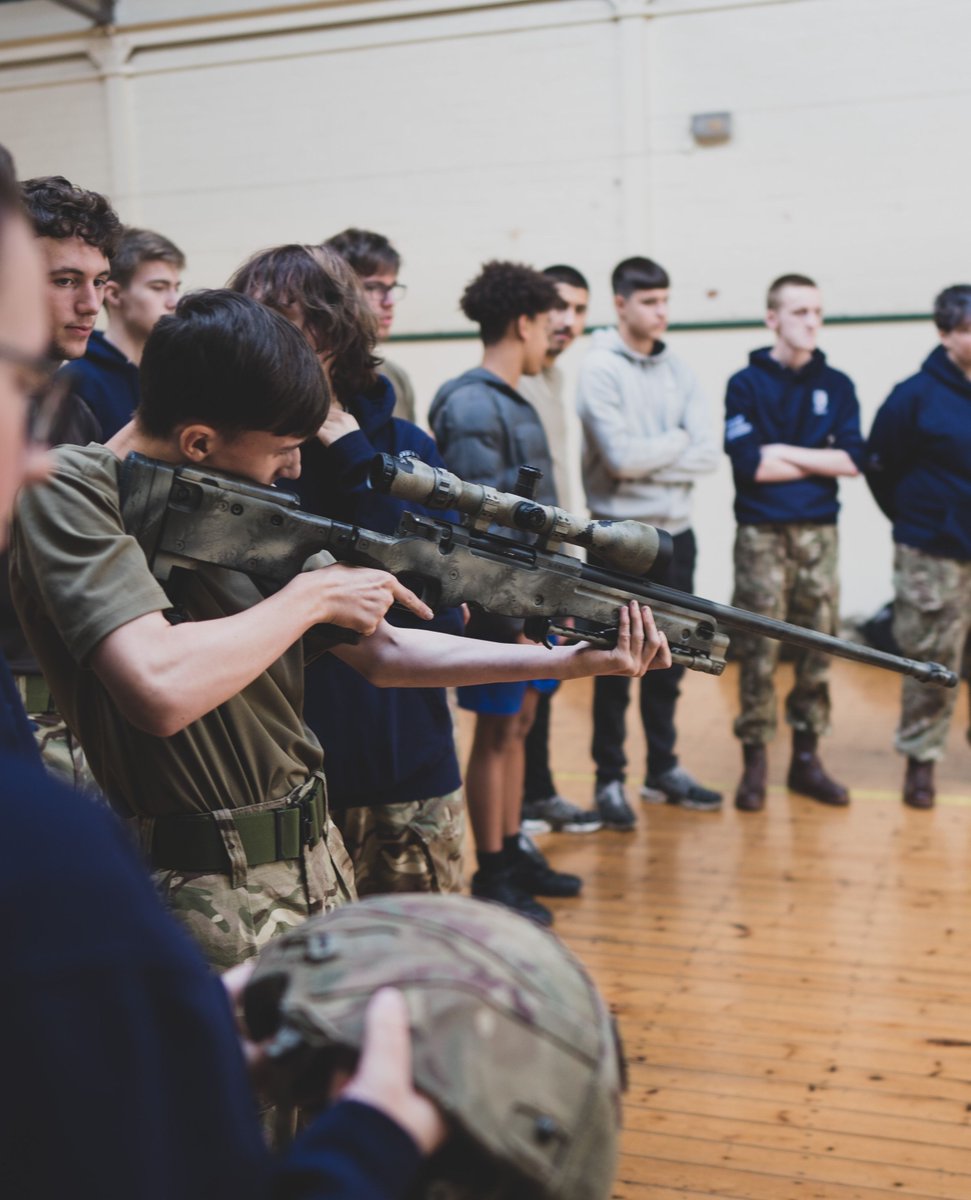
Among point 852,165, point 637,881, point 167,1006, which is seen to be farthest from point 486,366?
point 852,165

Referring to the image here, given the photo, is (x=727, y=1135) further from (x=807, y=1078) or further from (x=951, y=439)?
(x=951, y=439)

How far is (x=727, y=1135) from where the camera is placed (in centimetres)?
260

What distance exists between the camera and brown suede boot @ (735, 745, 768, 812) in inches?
186

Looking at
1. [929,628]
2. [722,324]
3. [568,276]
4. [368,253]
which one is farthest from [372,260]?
[722,324]

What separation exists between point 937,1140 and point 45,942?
92.9 inches

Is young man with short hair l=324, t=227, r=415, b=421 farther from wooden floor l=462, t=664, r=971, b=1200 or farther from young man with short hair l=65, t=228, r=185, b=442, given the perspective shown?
wooden floor l=462, t=664, r=971, b=1200

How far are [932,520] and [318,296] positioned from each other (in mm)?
3146

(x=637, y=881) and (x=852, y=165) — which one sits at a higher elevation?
(x=852, y=165)

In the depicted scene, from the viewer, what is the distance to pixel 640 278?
4.74 m

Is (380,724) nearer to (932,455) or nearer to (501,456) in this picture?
(501,456)

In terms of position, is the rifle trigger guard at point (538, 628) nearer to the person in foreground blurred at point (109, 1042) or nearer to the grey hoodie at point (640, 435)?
the person in foreground blurred at point (109, 1042)

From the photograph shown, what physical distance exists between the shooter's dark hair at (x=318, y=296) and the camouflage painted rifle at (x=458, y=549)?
357mm

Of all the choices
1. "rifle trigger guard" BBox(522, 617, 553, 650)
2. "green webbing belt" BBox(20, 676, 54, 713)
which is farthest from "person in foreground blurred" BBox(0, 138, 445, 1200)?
"green webbing belt" BBox(20, 676, 54, 713)

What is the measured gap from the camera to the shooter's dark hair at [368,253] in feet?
10.8
